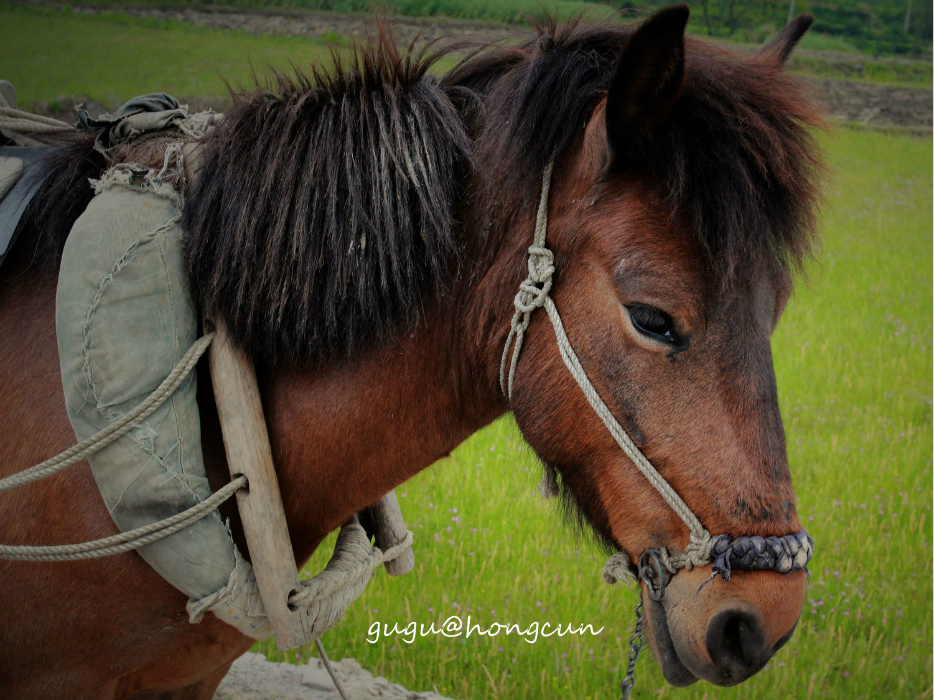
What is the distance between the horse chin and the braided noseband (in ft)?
0.12

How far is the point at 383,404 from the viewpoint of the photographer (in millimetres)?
1312

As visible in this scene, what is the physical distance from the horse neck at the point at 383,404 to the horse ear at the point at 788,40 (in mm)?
784

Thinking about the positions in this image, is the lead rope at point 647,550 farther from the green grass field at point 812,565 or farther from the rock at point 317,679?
the rock at point 317,679

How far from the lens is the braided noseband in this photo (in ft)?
3.48

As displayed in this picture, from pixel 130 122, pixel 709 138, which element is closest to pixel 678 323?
pixel 709 138

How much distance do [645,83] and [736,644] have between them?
90cm

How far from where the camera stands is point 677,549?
3.67 ft

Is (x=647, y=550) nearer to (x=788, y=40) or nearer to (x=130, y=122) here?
(x=788, y=40)

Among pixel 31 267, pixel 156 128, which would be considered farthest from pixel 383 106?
pixel 31 267

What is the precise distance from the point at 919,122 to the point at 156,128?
6307 mm

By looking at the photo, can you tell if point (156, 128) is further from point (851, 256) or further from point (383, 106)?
point (851, 256)

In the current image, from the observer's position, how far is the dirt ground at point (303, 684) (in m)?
2.43

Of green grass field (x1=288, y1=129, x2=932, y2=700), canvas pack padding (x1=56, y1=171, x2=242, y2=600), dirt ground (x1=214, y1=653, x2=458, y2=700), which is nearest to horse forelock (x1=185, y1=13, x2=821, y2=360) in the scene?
canvas pack padding (x1=56, y1=171, x2=242, y2=600)

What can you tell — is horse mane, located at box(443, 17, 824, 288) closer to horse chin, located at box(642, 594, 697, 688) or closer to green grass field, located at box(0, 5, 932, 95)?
horse chin, located at box(642, 594, 697, 688)
